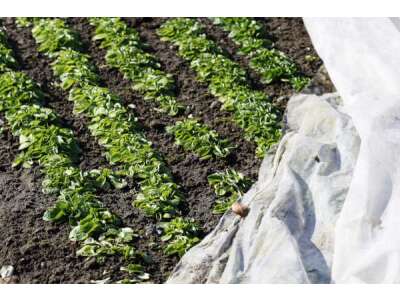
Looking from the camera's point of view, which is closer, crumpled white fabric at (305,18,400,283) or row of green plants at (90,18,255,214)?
crumpled white fabric at (305,18,400,283)

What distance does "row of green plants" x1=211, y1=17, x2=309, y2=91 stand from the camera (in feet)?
23.2

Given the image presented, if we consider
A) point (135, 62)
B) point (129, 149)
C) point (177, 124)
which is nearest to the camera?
point (129, 149)

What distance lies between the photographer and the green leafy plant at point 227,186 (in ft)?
18.8

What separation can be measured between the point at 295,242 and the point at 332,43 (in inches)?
84.1

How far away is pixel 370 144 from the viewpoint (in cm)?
487

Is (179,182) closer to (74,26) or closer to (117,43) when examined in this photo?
(117,43)

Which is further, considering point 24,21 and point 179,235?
point 24,21

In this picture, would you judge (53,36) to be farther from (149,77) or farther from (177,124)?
(177,124)

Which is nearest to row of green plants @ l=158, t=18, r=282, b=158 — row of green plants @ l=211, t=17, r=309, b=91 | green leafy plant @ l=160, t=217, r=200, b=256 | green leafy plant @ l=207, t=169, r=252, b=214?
row of green plants @ l=211, t=17, r=309, b=91

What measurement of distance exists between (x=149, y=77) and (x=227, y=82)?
60cm

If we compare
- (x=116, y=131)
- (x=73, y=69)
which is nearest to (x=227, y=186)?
(x=116, y=131)

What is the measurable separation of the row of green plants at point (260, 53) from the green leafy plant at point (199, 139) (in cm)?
91

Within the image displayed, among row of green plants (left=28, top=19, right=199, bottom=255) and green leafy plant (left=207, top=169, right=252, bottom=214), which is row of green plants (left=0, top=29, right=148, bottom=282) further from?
green leafy plant (left=207, top=169, right=252, bottom=214)

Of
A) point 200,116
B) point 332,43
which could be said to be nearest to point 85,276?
point 200,116
